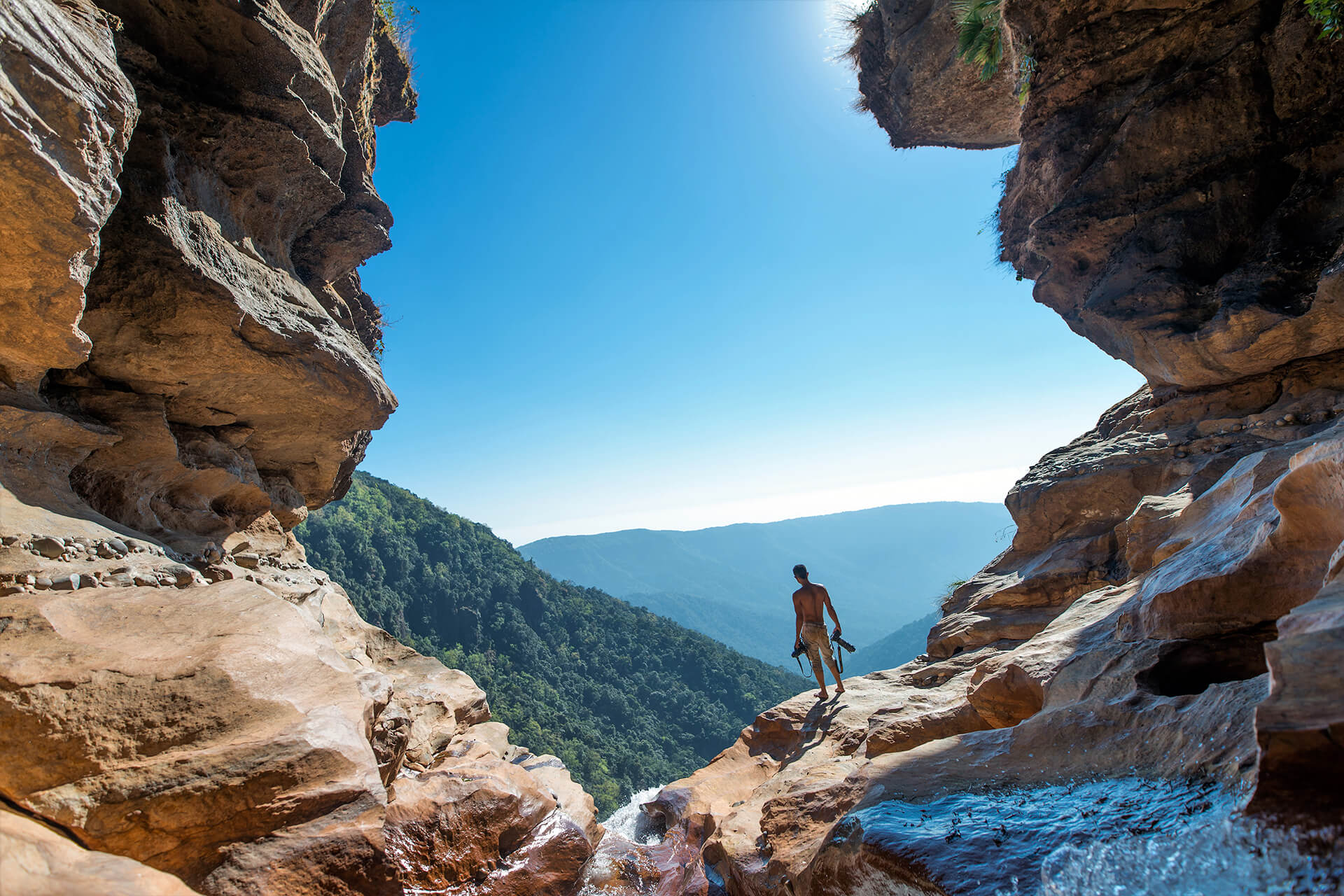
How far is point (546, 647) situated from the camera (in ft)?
224

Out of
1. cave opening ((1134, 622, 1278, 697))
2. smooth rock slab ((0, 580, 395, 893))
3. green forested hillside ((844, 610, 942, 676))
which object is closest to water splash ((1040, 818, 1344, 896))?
cave opening ((1134, 622, 1278, 697))

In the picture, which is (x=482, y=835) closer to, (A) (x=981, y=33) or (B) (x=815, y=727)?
(B) (x=815, y=727)

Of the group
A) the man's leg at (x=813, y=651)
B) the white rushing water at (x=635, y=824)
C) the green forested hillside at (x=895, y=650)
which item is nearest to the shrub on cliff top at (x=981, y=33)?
the man's leg at (x=813, y=651)

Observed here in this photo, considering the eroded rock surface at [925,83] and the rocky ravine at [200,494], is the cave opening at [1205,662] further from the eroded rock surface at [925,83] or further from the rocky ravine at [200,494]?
the eroded rock surface at [925,83]

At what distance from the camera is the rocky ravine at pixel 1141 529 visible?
9.43 ft

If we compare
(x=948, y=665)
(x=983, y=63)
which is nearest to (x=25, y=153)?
(x=948, y=665)

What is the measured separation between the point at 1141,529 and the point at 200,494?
38.5 ft

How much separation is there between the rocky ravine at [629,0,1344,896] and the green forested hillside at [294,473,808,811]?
1814 inches

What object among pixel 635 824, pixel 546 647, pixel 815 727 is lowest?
pixel 546 647

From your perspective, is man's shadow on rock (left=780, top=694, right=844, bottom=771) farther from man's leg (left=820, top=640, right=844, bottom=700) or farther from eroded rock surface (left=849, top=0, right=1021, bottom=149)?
eroded rock surface (left=849, top=0, right=1021, bottom=149)

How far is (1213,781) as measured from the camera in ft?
8.14

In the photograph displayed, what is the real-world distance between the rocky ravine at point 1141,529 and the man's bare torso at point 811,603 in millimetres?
1419

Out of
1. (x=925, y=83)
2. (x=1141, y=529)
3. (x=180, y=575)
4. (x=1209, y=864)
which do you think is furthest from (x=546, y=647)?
(x=1209, y=864)

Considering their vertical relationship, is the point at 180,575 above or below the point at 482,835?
above
